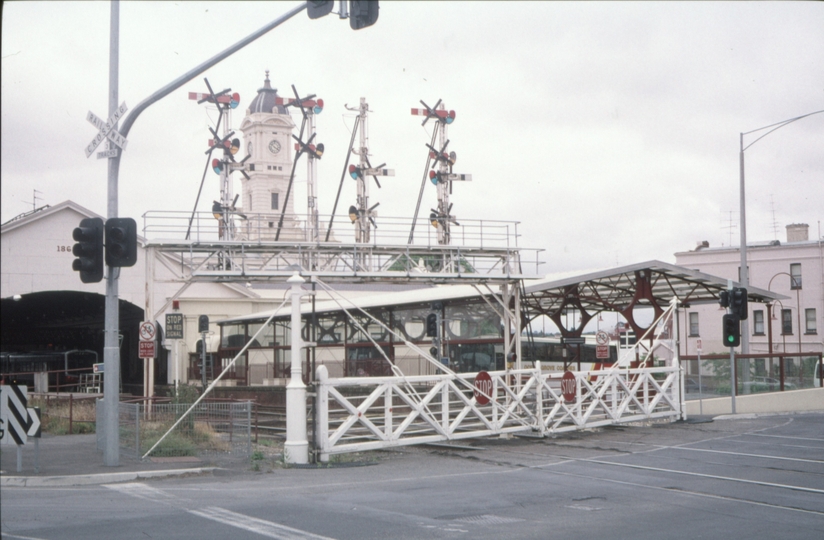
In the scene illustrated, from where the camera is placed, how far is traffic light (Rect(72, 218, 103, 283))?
46.5 ft

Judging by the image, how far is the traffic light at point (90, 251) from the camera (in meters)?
14.2

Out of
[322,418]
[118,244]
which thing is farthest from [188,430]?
[118,244]

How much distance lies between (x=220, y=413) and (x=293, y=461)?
9.01 ft

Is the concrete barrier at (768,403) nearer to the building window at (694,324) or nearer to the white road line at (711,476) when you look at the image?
the white road line at (711,476)

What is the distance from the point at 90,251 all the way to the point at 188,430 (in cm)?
485

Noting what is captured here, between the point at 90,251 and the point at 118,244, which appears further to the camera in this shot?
the point at 118,244

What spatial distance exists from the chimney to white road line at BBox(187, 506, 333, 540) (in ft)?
168

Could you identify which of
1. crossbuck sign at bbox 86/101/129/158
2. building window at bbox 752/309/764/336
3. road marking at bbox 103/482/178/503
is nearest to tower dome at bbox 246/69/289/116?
building window at bbox 752/309/764/336

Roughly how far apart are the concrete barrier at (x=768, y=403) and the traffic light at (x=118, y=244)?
2122 cm

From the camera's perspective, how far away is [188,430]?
687 inches

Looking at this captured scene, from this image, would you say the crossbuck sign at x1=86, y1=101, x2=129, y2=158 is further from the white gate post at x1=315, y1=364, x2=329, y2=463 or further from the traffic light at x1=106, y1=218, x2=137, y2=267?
the white gate post at x1=315, y1=364, x2=329, y2=463

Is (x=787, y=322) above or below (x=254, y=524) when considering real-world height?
above

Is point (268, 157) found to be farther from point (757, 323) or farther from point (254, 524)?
point (254, 524)

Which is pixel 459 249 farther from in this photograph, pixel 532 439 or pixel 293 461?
pixel 293 461
